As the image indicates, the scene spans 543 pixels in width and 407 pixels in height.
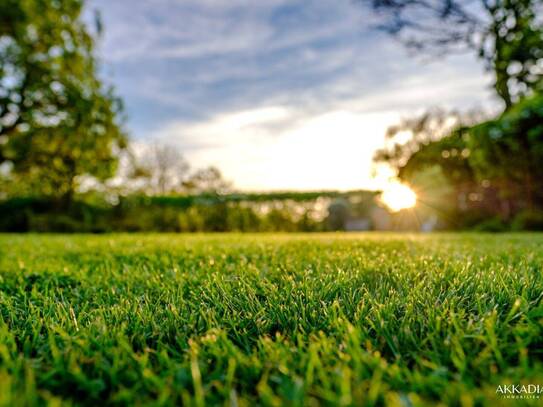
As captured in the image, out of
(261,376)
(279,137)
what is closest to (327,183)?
(279,137)

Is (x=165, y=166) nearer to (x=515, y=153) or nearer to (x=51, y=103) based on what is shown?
(x=51, y=103)

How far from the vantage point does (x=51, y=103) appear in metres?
11.0

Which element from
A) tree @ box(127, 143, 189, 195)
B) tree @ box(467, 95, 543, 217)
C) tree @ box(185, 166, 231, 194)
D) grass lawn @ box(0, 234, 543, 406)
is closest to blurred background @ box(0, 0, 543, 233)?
tree @ box(467, 95, 543, 217)

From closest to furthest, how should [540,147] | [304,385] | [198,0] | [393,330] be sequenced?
1. [304,385]
2. [393,330]
3. [540,147]
4. [198,0]

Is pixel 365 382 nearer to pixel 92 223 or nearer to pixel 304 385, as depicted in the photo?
pixel 304 385

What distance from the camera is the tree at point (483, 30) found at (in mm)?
10039

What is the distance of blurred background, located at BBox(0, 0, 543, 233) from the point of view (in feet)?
27.8

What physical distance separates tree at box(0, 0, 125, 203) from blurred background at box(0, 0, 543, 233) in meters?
0.04

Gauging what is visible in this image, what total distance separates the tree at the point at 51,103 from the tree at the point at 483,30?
9344mm

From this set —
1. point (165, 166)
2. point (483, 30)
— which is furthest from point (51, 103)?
point (165, 166)

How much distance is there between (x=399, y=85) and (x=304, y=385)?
10396mm

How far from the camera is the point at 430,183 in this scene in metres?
12.3

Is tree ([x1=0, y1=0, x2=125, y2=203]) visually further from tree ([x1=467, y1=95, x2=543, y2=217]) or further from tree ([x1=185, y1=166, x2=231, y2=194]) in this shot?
tree ([x1=185, y1=166, x2=231, y2=194])

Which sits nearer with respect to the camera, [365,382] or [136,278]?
[365,382]
